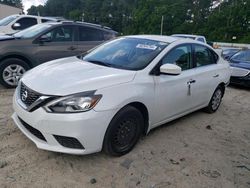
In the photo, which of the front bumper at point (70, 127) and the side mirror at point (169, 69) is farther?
the side mirror at point (169, 69)

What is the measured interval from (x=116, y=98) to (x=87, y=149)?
2.21ft

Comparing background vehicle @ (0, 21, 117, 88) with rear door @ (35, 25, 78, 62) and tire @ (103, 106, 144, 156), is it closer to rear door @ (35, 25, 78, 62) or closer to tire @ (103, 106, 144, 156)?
rear door @ (35, 25, 78, 62)

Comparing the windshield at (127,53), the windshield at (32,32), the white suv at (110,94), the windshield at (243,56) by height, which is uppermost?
the windshield at (32,32)

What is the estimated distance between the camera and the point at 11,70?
568 cm

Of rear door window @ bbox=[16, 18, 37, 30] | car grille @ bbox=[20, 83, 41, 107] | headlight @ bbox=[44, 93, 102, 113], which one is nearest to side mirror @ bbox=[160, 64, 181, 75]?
headlight @ bbox=[44, 93, 102, 113]

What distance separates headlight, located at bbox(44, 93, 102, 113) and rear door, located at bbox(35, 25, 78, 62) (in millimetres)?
3569

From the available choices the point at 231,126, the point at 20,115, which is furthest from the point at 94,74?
the point at 231,126

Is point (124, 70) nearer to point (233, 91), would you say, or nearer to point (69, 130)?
point (69, 130)

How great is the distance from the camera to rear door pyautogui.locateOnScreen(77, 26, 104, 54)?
22.2ft

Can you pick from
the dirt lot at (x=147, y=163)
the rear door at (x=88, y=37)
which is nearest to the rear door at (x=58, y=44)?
the rear door at (x=88, y=37)

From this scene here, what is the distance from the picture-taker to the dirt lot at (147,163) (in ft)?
9.43

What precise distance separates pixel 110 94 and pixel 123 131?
59 centimetres

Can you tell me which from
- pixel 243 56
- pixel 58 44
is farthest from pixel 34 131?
pixel 243 56

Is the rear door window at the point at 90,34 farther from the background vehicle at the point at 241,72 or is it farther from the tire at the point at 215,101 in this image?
the background vehicle at the point at 241,72
